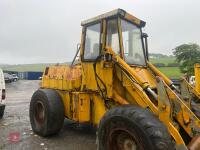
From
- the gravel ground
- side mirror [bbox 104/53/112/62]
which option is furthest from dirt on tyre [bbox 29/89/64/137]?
side mirror [bbox 104/53/112/62]

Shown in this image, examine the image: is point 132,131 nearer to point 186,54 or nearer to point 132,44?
point 132,44

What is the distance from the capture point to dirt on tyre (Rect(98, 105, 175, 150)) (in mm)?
4305

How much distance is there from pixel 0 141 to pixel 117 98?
10.3 feet

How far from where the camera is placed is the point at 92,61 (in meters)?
6.67

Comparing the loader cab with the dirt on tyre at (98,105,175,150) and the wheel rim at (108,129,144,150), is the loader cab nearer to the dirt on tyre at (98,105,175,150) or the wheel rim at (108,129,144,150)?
the dirt on tyre at (98,105,175,150)

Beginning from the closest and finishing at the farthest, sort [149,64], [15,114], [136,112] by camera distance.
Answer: [136,112]
[149,64]
[15,114]

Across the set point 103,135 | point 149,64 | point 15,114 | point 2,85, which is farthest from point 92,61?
point 15,114

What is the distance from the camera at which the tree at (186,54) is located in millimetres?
46006

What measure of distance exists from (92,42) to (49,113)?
1996 mm

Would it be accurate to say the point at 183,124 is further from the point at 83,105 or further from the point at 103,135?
the point at 83,105

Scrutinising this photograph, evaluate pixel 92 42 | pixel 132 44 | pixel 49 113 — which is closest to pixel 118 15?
pixel 132 44

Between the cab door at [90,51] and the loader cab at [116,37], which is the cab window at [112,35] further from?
the cab door at [90,51]

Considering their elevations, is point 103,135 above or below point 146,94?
below

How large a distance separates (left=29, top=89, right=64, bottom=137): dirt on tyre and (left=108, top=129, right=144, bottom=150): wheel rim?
2.43 m
